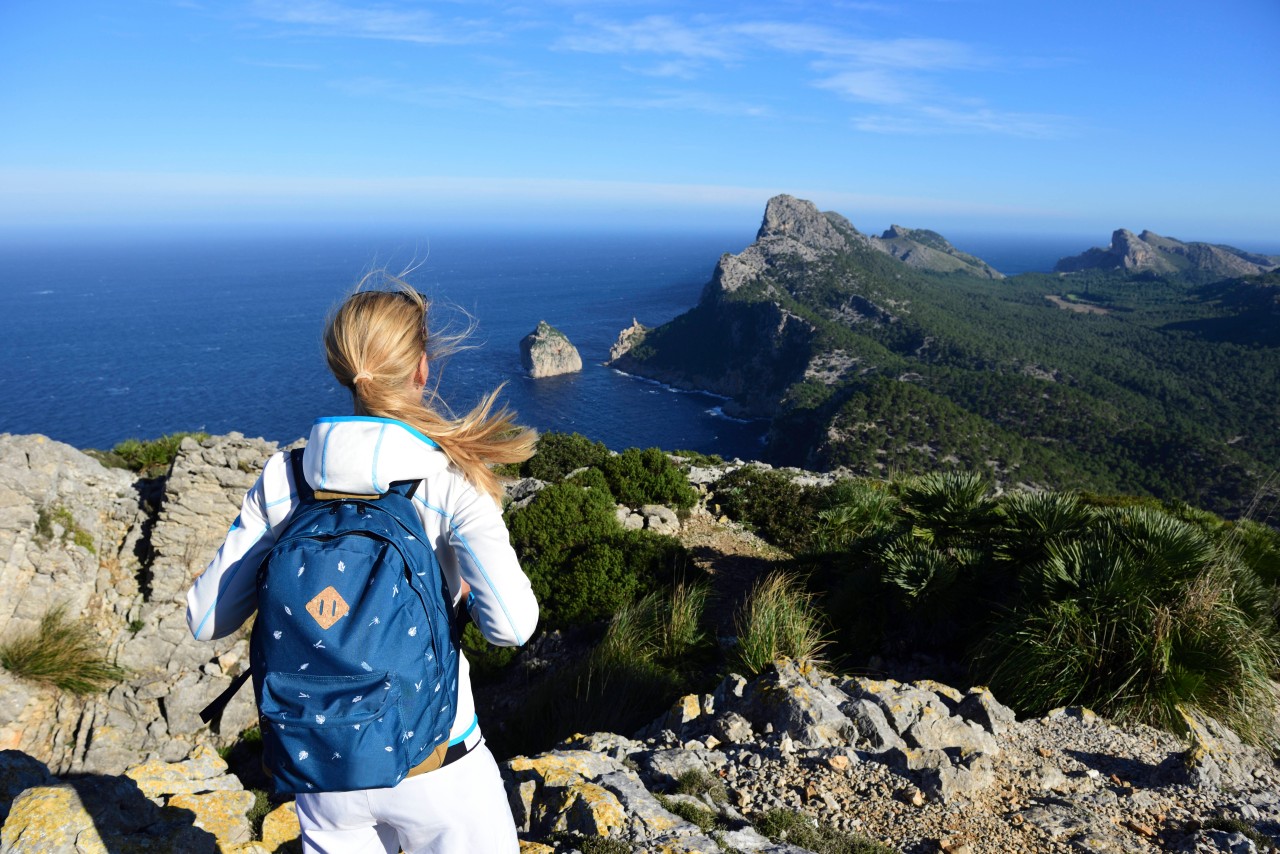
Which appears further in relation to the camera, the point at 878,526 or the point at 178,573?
the point at 178,573

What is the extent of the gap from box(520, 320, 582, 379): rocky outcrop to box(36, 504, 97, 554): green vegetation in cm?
8387

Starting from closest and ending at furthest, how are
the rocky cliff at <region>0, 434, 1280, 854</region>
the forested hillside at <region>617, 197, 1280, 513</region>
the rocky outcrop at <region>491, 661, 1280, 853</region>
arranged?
the rocky cliff at <region>0, 434, 1280, 854</region>, the rocky outcrop at <region>491, 661, 1280, 853</region>, the forested hillside at <region>617, 197, 1280, 513</region>

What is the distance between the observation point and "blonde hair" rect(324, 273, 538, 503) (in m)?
1.66

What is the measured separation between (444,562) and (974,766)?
3.30 meters

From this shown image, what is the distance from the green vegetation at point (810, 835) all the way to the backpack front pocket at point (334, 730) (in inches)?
90.4

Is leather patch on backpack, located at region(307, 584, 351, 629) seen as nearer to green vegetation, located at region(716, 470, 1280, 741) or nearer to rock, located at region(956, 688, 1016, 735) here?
rock, located at region(956, 688, 1016, 735)

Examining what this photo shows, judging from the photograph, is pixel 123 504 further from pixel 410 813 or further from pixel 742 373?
pixel 742 373

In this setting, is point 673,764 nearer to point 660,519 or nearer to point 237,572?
point 237,572

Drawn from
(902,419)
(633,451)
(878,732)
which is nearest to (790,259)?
(902,419)

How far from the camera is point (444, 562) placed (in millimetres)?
1713

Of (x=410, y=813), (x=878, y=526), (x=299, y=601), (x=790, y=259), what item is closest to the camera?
(x=299, y=601)

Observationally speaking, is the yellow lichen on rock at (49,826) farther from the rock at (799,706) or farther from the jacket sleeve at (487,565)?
the rock at (799,706)

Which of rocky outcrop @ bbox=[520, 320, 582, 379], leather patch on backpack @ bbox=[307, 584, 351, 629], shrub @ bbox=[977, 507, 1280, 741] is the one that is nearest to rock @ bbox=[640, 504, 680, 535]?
shrub @ bbox=[977, 507, 1280, 741]

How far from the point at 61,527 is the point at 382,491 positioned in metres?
10.3
